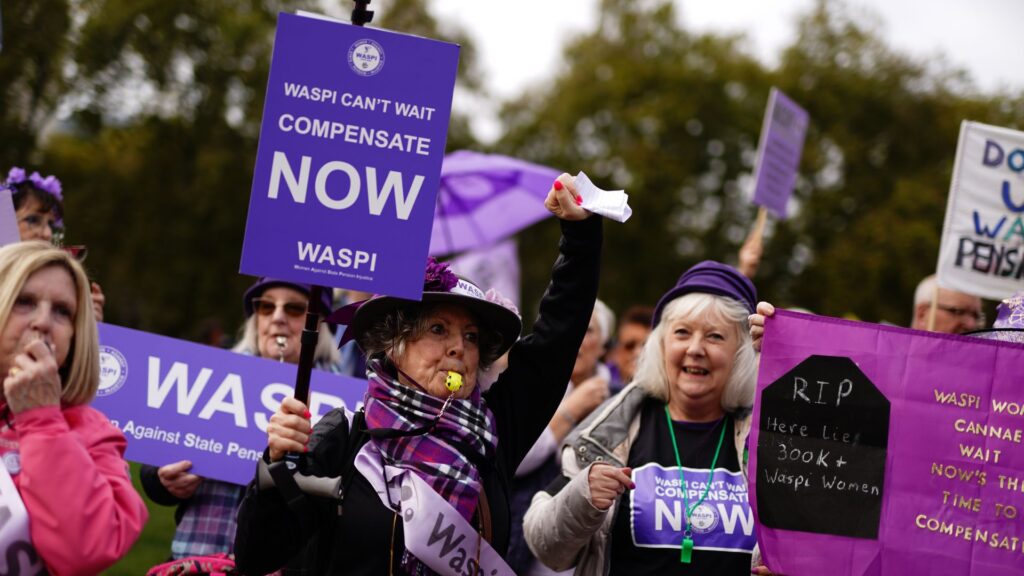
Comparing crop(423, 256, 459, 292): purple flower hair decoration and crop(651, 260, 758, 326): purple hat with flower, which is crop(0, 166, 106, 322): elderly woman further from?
crop(651, 260, 758, 326): purple hat with flower

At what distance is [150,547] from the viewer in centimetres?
823

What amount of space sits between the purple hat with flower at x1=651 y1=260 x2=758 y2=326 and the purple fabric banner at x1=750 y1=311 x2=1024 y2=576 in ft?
2.15

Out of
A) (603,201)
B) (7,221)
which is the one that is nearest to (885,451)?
(603,201)

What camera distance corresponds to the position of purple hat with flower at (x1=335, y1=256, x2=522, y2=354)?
3658 millimetres

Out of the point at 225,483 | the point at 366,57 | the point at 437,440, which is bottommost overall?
the point at 225,483

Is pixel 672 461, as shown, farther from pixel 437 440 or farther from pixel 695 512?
pixel 437 440

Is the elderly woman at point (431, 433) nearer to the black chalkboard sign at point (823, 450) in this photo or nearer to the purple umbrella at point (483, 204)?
the black chalkboard sign at point (823, 450)

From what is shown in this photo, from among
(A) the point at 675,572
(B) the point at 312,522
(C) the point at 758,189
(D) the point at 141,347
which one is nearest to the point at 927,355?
(A) the point at 675,572

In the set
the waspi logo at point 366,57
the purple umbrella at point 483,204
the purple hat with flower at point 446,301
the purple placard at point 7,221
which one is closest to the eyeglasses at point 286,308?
the purple placard at point 7,221

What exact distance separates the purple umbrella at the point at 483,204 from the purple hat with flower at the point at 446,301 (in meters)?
4.95

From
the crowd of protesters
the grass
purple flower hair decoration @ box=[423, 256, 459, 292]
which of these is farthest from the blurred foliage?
purple flower hair decoration @ box=[423, 256, 459, 292]

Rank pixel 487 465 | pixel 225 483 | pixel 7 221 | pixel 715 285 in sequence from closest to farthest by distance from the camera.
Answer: pixel 487 465, pixel 7 221, pixel 715 285, pixel 225 483

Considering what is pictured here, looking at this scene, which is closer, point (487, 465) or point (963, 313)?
point (487, 465)

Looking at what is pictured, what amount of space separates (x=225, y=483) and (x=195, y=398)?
0.39 meters
